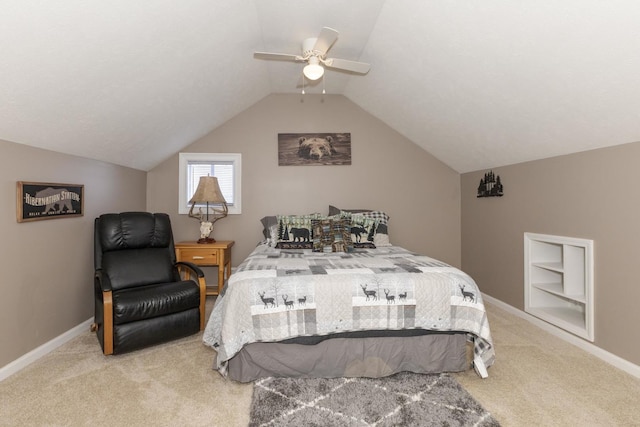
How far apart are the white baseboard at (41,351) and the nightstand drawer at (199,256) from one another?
1.09 m

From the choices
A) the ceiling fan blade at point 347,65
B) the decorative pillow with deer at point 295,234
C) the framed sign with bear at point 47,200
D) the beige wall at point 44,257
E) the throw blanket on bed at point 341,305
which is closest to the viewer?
the throw blanket on bed at point 341,305

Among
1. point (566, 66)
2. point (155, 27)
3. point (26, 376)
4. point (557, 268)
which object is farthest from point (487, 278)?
point (26, 376)

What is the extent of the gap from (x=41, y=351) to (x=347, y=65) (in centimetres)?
344

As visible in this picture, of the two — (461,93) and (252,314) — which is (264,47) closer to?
(461,93)

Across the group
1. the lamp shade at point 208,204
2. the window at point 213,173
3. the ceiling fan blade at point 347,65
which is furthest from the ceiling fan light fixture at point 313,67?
the window at point 213,173

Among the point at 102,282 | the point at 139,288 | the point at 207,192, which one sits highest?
the point at 207,192

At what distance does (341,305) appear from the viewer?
2311 mm

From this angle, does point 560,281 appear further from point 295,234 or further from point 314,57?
point 314,57

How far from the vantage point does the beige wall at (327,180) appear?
462cm

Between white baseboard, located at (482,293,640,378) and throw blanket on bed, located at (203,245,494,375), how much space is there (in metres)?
1.02

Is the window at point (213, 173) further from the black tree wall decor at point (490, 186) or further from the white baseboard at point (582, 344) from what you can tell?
the white baseboard at point (582, 344)

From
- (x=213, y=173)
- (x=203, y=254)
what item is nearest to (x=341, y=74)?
(x=213, y=173)

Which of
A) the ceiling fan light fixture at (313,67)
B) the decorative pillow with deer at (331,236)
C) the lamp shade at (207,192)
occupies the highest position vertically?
the ceiling fan light fixture at (313,67)

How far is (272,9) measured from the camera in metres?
2.76
